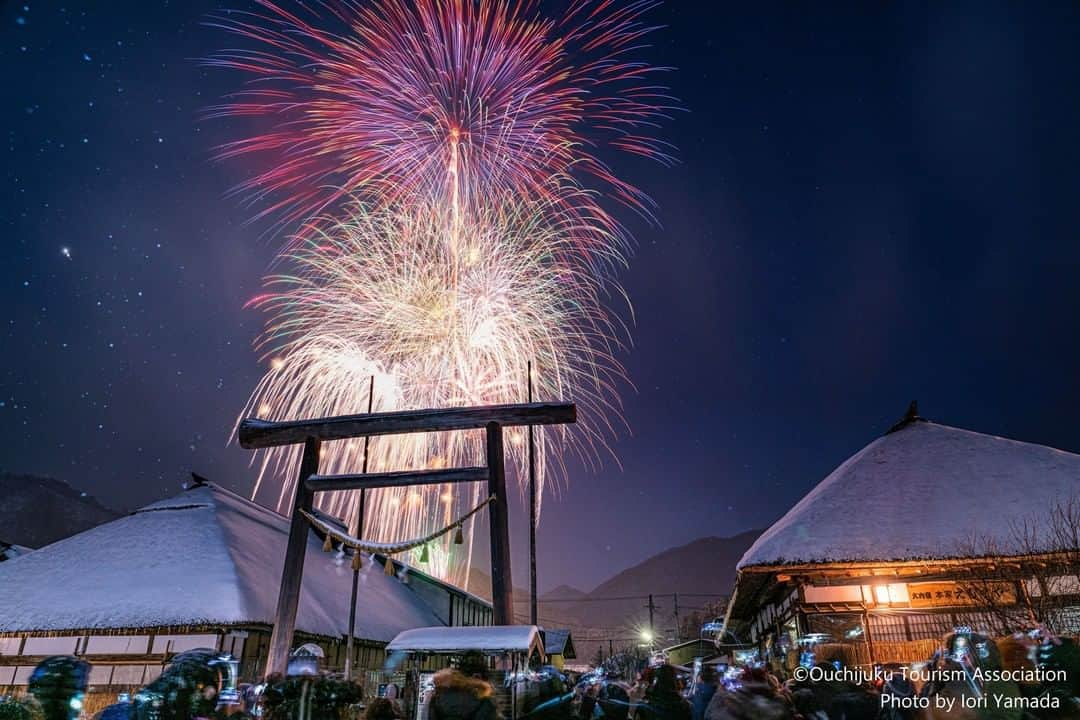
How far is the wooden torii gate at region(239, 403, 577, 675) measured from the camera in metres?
11.9

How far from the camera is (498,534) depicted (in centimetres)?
1213

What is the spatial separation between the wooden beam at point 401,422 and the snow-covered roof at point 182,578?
4281mm

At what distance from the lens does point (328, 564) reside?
2200 centimetres

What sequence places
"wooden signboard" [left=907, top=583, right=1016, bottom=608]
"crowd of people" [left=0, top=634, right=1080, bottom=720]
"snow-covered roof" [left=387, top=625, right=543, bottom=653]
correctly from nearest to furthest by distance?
"crowd of people" [left=0, top=634, right=1080, bottom=720], "snow-covered roof" [left=387, top=625, right=543, bottom=653], "wooden signboard" [left=907, top=583, right=1016, bottom=608]

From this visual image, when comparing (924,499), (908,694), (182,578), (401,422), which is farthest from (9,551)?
(924,499)

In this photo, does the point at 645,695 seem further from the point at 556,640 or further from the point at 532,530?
the point at 556,640

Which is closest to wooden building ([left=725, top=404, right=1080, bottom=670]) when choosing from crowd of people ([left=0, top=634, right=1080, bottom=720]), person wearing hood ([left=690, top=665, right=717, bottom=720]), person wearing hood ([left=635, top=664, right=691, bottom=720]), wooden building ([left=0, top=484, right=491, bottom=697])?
person wearing hood ([left=690, top=665, right=717, bottom=720])

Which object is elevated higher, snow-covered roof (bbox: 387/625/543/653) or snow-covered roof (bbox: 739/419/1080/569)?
snow-covered roof (bbox: 739/419/1080/569)

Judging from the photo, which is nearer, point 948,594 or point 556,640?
point 948,594

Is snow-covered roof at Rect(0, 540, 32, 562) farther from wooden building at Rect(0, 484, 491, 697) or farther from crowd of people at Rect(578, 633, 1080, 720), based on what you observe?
crowd of people at Rect(578, 633, 1080, 720)

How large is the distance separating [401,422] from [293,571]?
366cm

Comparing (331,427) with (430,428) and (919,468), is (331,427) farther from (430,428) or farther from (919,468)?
(919,468)

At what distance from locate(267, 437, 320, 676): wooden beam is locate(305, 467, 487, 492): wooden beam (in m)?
0.27

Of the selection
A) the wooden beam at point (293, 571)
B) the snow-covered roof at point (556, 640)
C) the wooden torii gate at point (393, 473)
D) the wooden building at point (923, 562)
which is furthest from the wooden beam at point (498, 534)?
the snow-covered roof at point (556, 640)
